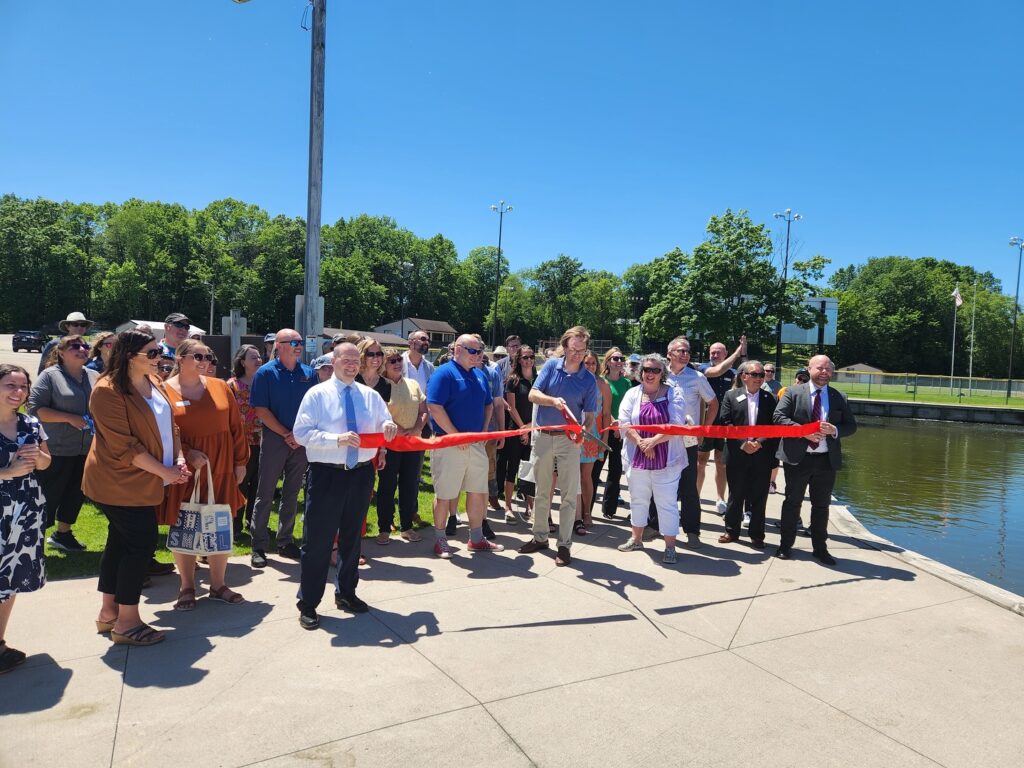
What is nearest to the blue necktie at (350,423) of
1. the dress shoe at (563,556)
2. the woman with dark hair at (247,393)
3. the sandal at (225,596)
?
the sandal at (225,596)

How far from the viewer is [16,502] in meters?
3.62

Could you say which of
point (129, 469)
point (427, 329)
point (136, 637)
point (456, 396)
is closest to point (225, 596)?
point (136, 637)

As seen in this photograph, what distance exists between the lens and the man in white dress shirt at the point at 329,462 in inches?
169

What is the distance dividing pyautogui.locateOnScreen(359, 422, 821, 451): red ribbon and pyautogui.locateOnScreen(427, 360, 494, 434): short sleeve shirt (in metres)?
0.16

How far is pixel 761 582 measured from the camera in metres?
5.63

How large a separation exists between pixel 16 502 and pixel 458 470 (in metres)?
3.32

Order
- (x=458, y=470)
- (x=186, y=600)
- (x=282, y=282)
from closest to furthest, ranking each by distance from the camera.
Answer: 1. (x=186, y=600)
2. (x=458, y=470)
3. (x=282, y=282)

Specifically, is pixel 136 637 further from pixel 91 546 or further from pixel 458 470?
pixel 458 470

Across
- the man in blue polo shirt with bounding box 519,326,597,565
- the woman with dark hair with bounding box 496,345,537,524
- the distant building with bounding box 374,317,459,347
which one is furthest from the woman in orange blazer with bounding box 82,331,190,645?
the distant building with bounding box 374,317,459,347

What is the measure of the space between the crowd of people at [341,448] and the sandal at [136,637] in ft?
0.04

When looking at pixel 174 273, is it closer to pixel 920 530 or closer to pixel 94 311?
pixel 94 311

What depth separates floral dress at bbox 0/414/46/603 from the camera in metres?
3.56

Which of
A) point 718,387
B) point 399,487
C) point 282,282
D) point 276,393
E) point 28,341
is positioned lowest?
point 399,487

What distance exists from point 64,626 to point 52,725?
1.32 m
